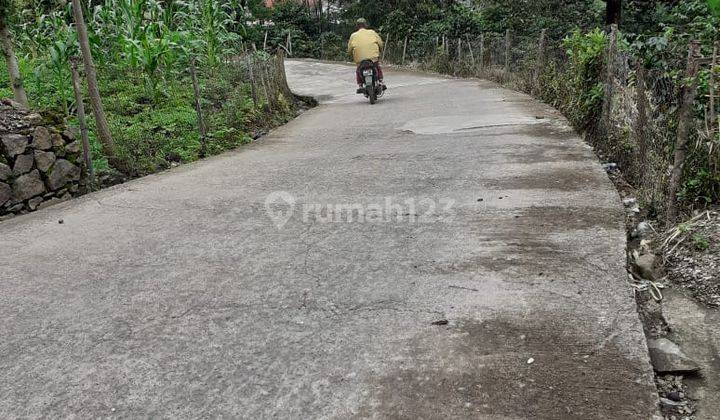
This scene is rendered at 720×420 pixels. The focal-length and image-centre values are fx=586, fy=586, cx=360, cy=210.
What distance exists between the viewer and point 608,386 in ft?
8.07

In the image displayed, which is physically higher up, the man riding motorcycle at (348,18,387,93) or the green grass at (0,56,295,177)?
the man riding motorcycle at (348,18,387,93)

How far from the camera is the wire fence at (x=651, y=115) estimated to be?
12.7 ft

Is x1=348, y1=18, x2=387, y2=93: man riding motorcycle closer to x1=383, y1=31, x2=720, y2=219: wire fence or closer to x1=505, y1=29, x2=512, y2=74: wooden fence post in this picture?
x1=383, y1=31, x2=720, y2=219: wire fence

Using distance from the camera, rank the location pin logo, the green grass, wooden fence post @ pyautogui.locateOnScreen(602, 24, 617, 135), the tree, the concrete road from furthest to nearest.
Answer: the green grass → the tree → wooden fence post @ pyautogui.locateOnScreen(602, 24, 617, 135) → the location pin logo → the concrete road

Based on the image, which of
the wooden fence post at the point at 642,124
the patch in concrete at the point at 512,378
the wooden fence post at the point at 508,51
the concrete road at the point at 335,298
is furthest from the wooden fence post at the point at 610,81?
the wooden fence post at the point at 508,51

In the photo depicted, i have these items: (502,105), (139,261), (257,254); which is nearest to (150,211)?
(139,261)

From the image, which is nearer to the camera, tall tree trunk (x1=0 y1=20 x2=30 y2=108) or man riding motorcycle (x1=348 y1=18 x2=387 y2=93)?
tall tree trunk (x1=0 y1=20 x2=30 y2=108)

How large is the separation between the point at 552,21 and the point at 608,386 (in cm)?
1893

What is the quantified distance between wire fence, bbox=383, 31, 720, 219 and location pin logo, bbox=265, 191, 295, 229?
2851mm

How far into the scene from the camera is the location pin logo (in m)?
4.87

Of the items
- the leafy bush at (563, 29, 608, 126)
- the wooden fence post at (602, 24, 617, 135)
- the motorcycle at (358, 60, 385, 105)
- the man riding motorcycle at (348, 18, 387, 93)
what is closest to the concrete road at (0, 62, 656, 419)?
the wooden fence post at (602, 24, 617, 135)

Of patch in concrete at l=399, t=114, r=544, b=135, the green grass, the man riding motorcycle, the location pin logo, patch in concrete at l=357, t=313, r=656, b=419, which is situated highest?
the man riding motorcycle

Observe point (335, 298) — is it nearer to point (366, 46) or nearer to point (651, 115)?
point (651, 115)

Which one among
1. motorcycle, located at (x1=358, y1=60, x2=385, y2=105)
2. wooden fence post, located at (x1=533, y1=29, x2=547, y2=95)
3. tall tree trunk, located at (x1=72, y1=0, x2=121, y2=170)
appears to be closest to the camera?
tall tree trunk, located at (x1=72, y1=0, x2=121, y2=170)
